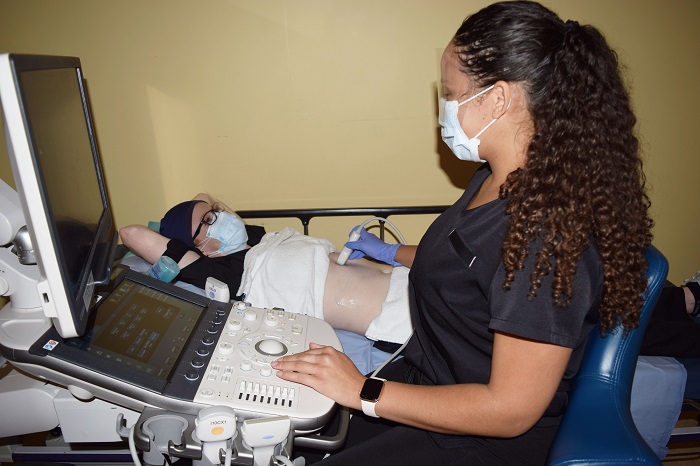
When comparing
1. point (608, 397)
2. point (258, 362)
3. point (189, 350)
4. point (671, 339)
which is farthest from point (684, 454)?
point (189, 350)

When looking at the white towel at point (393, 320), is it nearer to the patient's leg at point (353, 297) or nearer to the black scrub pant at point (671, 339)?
the patient's leg at point (353, 297)

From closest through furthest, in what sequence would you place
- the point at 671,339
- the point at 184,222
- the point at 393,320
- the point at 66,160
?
the point at 66,160, the point at 671,339, the point at 393,320, the point at 184,222

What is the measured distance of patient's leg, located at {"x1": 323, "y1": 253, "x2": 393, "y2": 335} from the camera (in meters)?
1.73

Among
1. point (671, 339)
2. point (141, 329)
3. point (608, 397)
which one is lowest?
point (671, 339)

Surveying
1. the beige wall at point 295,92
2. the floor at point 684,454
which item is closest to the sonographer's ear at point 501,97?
the beige wall at point 295,92

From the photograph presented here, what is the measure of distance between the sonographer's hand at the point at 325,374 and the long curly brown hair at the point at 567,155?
1.16 ft

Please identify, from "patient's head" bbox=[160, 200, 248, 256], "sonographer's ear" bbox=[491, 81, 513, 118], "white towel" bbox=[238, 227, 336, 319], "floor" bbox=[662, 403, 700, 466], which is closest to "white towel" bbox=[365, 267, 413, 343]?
"white towel" bbox=[238, 227, 336, 319]

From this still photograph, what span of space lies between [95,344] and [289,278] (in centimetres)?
94

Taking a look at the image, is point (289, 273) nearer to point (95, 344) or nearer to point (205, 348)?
point (205, 348)

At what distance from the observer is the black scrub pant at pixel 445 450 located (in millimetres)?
1012

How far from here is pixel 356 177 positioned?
88.2 inches

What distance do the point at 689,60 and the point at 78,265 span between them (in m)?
2.49

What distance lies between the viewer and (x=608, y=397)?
3.48 ft

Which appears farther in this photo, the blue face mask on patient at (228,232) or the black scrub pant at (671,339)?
the blue face mask on patient at (228,232)
